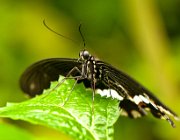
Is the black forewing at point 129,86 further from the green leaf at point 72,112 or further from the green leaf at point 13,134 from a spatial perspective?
the green leaf at point 13,134

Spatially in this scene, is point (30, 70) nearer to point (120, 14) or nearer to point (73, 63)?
point (73, 63)

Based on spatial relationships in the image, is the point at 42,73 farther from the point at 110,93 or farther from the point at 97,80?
the point at 110,93

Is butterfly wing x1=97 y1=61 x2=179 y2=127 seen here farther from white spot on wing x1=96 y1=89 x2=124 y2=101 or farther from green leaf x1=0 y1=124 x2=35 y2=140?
green leaf x1=0 y1=124 x2=35 y2=140

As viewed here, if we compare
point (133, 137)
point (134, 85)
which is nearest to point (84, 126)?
point (134, 85)

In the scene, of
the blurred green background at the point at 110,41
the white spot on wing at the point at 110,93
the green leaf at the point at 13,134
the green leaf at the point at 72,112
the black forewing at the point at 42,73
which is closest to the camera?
the green leaf at the point at 72,112

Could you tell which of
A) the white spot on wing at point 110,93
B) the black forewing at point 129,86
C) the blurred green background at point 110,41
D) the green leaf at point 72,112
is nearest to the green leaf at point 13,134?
the green leaf at point 72,112

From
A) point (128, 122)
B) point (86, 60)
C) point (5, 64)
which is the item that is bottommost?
point (86, 60)

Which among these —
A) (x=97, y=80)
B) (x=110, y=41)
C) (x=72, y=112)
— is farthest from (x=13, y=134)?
(x=110, y=41)
